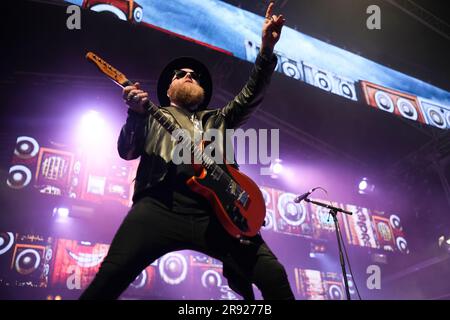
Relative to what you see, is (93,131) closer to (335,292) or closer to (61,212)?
(61,212)

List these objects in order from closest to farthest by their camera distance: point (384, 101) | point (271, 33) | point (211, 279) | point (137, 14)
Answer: point (271, 33)
point (137, 14)
point (384, 101)
point (211, 279)

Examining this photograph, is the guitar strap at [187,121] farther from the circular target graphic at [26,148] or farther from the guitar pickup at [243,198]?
the circular target graphic at [26,148]

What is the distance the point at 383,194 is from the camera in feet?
45.3

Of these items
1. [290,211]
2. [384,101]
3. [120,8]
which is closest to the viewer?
[120,8]

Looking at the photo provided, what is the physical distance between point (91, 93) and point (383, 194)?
433 inches

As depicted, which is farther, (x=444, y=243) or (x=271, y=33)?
(x=444, y=243)

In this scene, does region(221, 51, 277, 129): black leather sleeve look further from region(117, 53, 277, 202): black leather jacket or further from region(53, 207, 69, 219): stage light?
region(53, 207, 69, 219): stage light

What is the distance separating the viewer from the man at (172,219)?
1.88 m

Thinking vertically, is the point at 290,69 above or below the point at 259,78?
above

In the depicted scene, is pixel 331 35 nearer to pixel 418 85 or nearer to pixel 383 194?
pixel 418 85

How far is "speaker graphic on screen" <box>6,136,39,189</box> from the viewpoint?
28.1 feet

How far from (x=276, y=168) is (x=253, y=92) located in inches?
415

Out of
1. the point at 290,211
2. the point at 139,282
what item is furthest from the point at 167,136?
the point at 290,211

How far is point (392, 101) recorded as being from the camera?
9719mm
